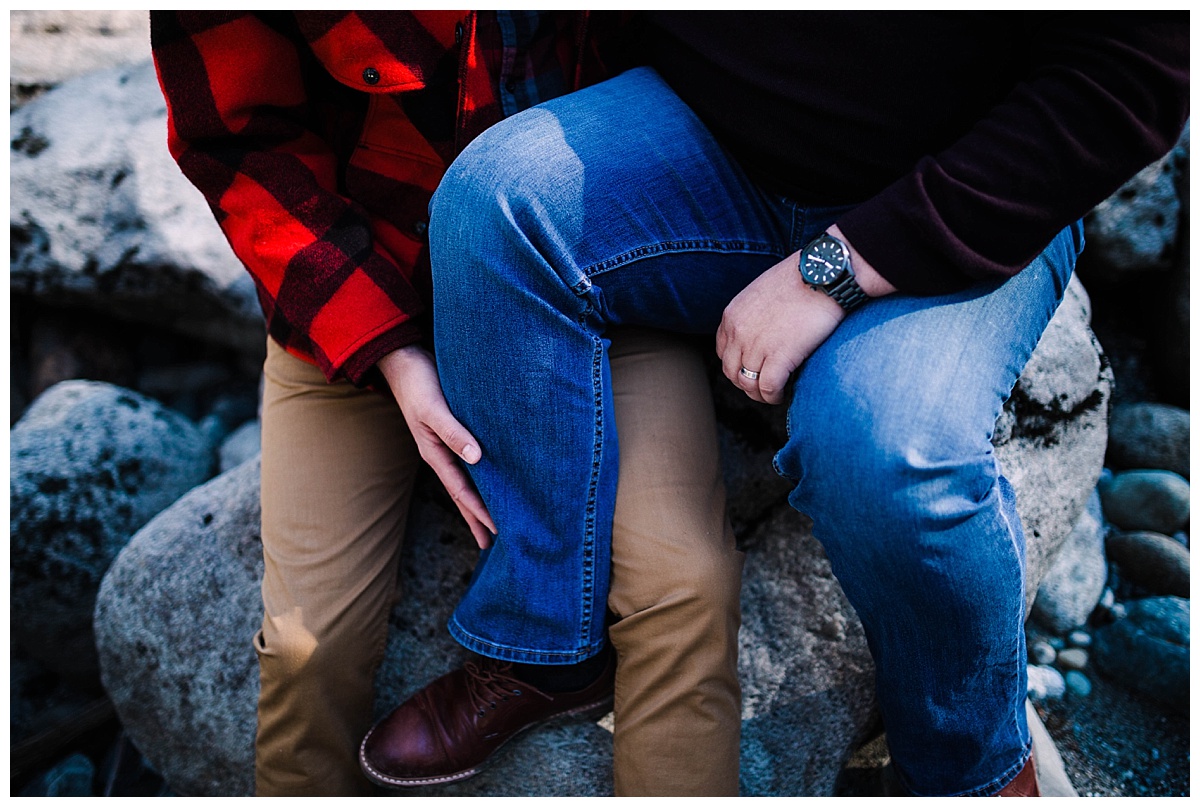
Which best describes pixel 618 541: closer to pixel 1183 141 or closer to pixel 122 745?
pixel 122 745

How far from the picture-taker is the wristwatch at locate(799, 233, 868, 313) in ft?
3.96

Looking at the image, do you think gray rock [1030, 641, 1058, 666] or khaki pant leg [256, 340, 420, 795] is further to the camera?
gray rock [1030, 641, 1058, 666]

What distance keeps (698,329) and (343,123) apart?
90 cm

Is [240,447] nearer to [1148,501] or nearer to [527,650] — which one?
[527,650]

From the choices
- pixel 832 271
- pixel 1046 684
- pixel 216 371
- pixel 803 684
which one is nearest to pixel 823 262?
pixel 832 271

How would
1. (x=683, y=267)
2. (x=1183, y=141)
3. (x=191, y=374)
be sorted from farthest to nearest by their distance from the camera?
(x=191, y=374)
(x=1183, y=141)
(x=683, y=267)

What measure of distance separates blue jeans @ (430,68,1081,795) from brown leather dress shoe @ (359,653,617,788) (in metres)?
0.16

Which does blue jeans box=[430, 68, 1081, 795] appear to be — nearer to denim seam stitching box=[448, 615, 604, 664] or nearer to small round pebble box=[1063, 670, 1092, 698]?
denim seam stitching box=[448, 615, 604, 664]

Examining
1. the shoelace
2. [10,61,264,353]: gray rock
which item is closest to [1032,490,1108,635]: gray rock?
the shoelace

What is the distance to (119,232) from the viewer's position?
2961mm

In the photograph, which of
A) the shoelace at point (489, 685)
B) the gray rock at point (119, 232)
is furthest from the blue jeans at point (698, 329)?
the gray rock at point (119, 232)

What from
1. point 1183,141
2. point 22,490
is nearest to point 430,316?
point 22,490

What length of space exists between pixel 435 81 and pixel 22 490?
2097 millimetres

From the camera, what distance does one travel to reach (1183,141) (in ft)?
8.53
